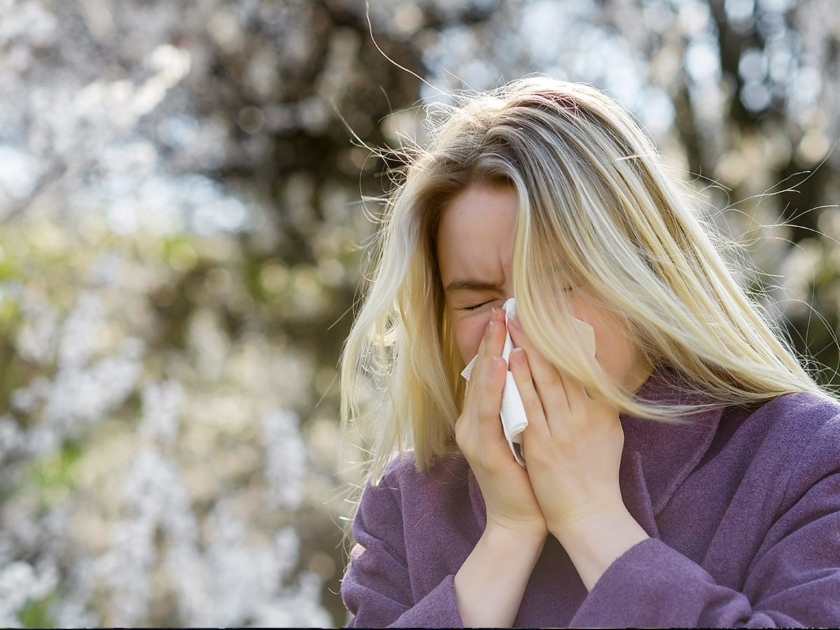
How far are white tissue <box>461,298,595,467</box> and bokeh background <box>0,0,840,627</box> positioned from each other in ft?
7.26

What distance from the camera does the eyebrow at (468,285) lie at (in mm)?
1448

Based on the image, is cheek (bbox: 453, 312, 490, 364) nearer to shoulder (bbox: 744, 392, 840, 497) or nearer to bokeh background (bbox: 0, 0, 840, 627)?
shoulder (bbox: 744, 392, 840, 497)

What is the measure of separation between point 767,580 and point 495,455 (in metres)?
0.40

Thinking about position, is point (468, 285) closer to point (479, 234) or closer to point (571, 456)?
point (479, 234)

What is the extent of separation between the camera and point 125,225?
418cm

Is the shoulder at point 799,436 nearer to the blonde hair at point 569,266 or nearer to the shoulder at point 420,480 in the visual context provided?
the blonde hair at point 569,266

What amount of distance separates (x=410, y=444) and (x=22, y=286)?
226 cm

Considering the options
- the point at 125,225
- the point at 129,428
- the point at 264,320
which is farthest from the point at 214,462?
the point at 125,225

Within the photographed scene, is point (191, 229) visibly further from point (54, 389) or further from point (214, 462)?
point (54, 389)

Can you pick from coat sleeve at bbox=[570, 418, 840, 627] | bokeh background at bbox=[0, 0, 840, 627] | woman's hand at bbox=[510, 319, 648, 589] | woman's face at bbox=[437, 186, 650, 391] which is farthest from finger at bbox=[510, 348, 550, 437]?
bokeh background at bbox=[0, 0, 840, 627]

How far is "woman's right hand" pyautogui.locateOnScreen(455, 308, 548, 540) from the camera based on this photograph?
1355 millimetres

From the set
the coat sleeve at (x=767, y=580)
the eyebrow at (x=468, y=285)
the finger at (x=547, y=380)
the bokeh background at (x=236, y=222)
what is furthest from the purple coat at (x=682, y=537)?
the bokeh background at (x=236, y=222)

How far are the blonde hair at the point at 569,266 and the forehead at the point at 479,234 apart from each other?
27 mm

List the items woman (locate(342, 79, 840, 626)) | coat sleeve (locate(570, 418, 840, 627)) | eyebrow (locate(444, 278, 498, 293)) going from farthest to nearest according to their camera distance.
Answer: eyebrow (locate(444, 278, 498, 293))
woman (locate(342, 79, 840, 626))
coat sleeve (locate(570, 418, 840, 627))
